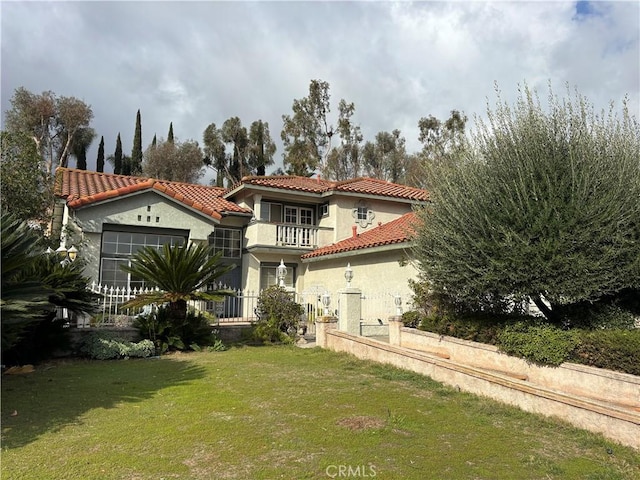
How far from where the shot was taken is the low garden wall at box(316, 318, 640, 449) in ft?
18.4

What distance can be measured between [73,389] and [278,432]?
14.5 feet

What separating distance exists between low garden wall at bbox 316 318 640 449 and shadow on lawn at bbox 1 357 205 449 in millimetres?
4794

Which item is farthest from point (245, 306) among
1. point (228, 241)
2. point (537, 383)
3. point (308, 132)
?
point (308, 132)

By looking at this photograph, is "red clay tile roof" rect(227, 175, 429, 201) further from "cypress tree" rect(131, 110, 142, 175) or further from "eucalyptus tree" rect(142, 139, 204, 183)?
"cypress tree" rect(131, 110, 142, 175)

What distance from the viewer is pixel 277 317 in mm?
14047

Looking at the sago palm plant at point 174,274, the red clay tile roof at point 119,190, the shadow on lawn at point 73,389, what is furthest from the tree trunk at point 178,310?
the red clay tile roof at point 119,190

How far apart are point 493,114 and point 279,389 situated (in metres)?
6.70

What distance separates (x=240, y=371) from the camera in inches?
375

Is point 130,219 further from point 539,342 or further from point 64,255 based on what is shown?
point 539,342

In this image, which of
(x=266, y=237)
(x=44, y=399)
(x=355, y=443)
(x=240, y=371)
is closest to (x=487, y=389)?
Answer: (x=355, y=443)

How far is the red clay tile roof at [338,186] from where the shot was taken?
20234 millimetres

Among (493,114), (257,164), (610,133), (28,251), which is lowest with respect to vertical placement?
(28,251)

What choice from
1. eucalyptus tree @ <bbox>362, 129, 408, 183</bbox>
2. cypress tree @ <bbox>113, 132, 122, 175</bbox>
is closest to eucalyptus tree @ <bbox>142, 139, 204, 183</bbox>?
cypress tree @ <bbox>113, 132, 122, 175</bbox>

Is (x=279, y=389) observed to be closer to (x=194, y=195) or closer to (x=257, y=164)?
(x=194, y=195)
